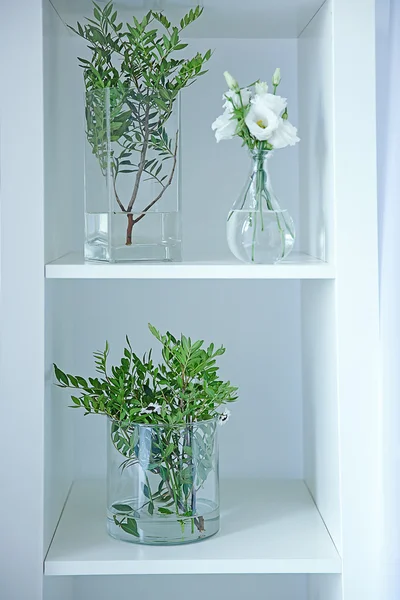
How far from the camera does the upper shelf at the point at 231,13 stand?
3.49 feet

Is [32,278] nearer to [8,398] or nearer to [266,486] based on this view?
[8,398]

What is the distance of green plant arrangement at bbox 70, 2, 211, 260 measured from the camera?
1010 mm

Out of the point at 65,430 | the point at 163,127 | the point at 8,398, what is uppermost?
the point at 163,127

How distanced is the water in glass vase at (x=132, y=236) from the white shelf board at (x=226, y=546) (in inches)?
15.8

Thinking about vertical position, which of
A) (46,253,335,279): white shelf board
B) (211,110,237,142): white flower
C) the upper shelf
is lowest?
(46,253,335,279): white shelf board

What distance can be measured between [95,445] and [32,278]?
472 mm

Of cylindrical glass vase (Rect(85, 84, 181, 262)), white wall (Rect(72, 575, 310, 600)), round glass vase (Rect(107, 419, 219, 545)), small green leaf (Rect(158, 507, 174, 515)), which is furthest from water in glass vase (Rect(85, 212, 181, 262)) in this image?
white wall (Rect(72, 575, 310, 600))

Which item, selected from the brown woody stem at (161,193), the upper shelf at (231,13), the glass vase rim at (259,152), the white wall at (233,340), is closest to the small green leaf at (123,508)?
the white wall at (233,340)

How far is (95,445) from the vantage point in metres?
1.34

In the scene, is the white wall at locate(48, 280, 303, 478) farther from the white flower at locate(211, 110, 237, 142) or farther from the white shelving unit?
the white flower at locate(211, 110, 237, 142)

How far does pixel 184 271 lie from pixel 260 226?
129mm

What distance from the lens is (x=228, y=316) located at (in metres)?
1.34

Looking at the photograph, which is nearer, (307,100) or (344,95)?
(344,95)

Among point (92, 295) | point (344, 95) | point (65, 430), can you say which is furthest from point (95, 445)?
point (344, 95)
